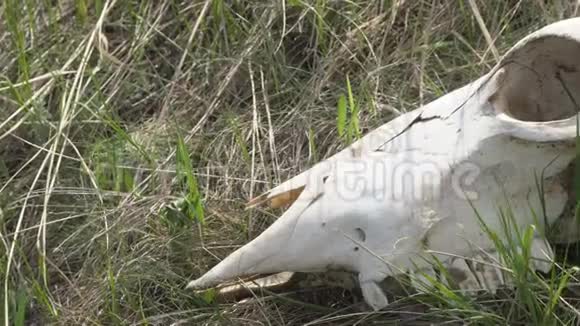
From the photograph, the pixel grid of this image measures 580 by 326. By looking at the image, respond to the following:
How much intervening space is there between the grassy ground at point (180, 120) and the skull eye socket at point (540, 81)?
0.40m

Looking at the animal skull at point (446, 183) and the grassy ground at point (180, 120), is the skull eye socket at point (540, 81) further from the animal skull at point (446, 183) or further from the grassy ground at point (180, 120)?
the grassy ground at point (180, 120)

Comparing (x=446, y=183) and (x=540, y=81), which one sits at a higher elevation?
(x=540, y=81)

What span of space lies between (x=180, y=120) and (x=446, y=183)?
0.88m

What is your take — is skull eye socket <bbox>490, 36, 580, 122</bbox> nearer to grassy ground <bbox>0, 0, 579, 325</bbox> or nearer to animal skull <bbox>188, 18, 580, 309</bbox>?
animal skull <bbox>188, 18, 580, 309</bbox>

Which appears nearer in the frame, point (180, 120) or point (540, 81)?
point (540, 81)

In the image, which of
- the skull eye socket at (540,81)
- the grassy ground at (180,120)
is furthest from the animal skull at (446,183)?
the grassy ground at (180,120)

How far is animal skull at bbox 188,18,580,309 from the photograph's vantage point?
63.1 inches

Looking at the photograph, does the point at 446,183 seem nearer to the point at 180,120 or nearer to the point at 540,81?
the point at 540,81

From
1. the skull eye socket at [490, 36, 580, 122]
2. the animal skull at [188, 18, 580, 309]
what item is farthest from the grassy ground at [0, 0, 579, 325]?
the skull eye socket at [490, 36, 580, 122]

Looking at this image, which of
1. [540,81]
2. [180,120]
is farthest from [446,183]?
[180,120]

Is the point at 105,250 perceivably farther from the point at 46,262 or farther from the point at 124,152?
the point at 124,152

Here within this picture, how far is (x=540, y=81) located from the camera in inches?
67.4

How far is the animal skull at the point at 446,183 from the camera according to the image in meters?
1.60

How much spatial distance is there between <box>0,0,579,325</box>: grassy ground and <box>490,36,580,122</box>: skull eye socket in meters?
0.40
